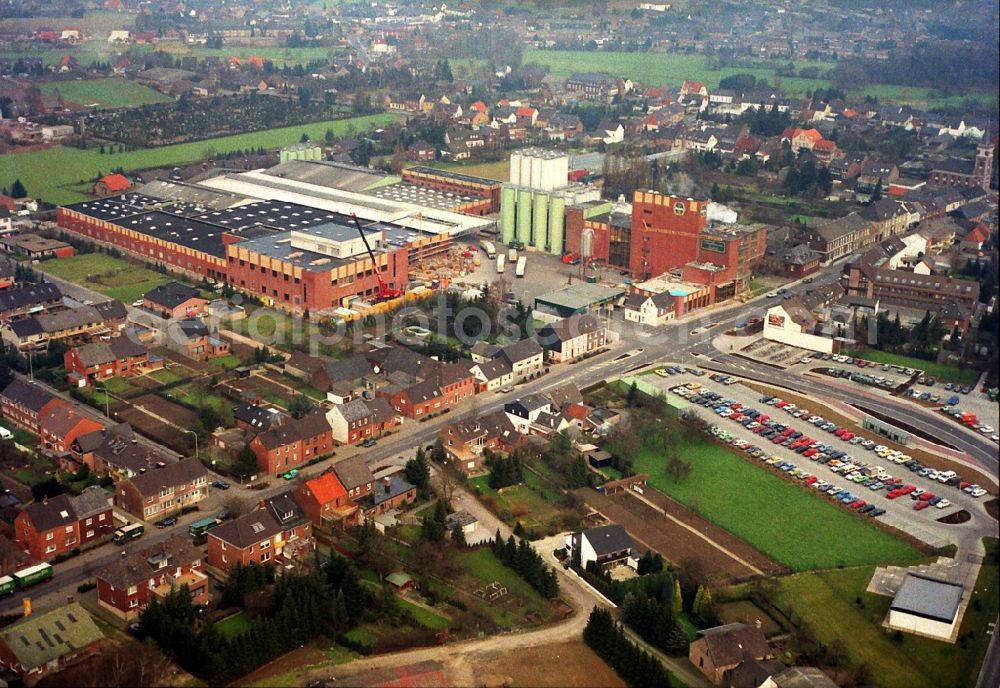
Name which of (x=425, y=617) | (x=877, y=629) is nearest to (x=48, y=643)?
(x=425, y=617)

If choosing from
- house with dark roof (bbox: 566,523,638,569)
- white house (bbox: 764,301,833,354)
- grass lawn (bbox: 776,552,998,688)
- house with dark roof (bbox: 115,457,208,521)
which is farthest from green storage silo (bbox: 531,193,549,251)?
grass lawn (bbox: 776,552,998,688)

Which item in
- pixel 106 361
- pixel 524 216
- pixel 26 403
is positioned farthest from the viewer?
pixel 524 216

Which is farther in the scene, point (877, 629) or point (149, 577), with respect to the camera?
point (877, 629)

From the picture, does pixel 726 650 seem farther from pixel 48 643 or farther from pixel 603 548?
pixel 48 643

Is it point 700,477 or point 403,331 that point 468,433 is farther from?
point 403,331

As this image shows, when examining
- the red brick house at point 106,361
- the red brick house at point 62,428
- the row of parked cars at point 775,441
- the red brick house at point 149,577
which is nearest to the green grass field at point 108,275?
the red brick house at point 106,361

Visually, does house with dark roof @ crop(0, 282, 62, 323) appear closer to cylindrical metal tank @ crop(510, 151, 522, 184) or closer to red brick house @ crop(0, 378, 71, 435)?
red brick house @ crop(0, 378, 71, 435)
